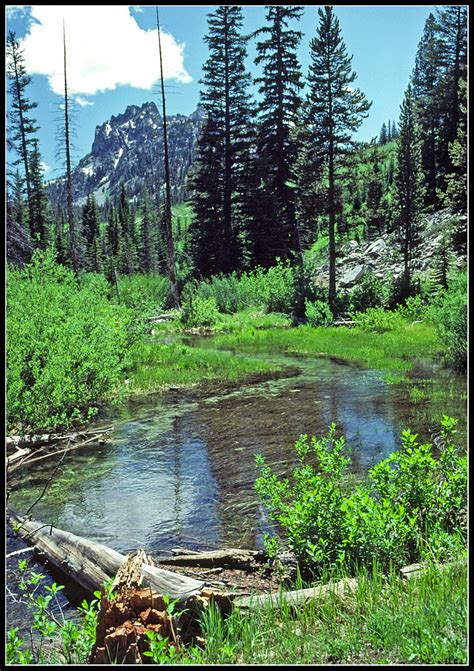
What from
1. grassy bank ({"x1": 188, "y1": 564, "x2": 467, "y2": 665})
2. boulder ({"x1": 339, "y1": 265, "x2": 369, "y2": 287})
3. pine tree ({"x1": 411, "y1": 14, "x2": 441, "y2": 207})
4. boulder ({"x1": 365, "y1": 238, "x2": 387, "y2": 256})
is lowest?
grassy bank ({"x1": 188, "y1": 564, "x2": 467, "y2": 665})

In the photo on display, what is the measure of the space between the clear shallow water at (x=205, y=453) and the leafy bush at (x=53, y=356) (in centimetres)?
91

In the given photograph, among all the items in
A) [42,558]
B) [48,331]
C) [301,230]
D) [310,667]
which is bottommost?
[42,558]

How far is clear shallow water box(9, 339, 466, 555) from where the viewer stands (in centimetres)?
702

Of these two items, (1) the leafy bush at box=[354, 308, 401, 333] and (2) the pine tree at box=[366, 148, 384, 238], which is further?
(2) the pine tree at box=[366, 148, 384, 238]

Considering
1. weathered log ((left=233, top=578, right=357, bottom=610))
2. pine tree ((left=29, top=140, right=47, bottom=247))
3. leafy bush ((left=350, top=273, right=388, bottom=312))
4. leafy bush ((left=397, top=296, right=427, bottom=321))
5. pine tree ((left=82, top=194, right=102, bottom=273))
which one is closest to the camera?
Answer: weathered log ((left=233, top=578, right=357, bottom=610))

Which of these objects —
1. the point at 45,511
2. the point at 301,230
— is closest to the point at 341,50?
the point at 301,230

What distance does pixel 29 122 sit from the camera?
159 feet

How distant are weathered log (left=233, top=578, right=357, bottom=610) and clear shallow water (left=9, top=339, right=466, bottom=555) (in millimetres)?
2002

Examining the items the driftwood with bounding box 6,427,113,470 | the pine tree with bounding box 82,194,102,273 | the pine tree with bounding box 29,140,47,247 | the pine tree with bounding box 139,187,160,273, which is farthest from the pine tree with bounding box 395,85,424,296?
the pine tree with bounding box 139,187,160,273

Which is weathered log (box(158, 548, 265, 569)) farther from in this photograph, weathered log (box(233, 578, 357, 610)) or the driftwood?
the driftwood

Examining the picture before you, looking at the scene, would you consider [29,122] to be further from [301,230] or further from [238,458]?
[238,458]

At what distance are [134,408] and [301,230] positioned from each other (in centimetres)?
3190

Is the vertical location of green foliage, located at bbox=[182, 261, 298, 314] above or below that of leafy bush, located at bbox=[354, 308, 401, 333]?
above

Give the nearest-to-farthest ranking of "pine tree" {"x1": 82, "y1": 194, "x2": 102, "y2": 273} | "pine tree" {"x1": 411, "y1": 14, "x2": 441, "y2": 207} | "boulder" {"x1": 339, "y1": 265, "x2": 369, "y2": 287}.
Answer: "boulder" {"x1": 339, "y1": 265, "x2": 369, "y2": 287}, "pine tree" {"x1": 411, "y1": 14, "x2": 441, "y2": 207}, "pine tree" {"x1": 82, "y1": 194, "x2": 102, "y2": 273}
